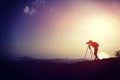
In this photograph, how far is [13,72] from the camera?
112 ft

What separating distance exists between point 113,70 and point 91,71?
2127 millimetres

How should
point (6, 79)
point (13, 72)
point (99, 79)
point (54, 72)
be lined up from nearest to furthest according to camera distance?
point (99, 79) < point (54, 72) < point (6, 79) < point (13, 72)

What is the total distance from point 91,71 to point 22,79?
8035mm

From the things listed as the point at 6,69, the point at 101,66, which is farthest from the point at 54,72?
the point at 6,69

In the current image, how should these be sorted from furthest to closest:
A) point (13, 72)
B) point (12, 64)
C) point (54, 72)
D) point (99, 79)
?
point (12, 64)
point (13, 72)
point (54, 72)
point (99, 79)

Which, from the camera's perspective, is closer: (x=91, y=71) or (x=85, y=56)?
(x=91, y=71)

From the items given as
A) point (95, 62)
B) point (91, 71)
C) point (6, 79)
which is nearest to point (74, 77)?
point (91, 71)

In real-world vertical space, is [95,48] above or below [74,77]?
above

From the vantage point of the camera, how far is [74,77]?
27.5m

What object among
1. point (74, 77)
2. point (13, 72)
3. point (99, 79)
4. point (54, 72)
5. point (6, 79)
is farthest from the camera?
point (13, 72)

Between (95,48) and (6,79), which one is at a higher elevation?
(95,48)

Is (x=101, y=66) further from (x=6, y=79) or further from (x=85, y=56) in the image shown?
(x=6, y=79)

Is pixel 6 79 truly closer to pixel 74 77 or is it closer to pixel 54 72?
pixel 54 72

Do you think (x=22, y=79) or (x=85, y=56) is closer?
(x=22, y=79)
